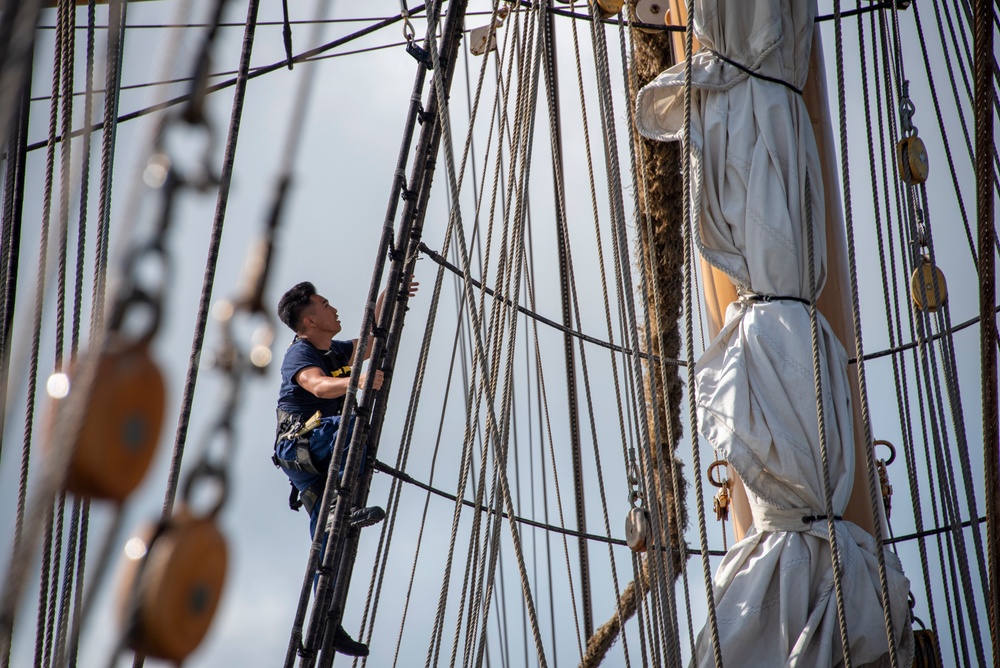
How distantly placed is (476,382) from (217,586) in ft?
11.8

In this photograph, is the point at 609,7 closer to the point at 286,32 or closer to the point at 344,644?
the point at 286,32

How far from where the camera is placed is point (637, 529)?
3252 millimetres

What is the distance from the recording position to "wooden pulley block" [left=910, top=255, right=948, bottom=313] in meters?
3.71

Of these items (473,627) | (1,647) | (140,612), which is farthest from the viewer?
(473,627)

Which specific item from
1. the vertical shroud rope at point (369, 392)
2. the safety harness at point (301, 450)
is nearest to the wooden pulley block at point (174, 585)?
the vertical shroud rope at point (369, 392)

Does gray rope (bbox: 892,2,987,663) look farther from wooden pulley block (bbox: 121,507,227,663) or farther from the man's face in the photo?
wooden pulley block (bbox: 121,507,227,663)

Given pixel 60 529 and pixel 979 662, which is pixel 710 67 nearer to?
pixel 979 662

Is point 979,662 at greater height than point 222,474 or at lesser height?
lesser

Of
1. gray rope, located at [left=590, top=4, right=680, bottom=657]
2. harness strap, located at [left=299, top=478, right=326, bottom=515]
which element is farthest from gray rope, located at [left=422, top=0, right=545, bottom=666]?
harness strap, located at [left=299, top=478, right=326, bottom=515]

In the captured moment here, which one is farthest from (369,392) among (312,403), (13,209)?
(13,209)

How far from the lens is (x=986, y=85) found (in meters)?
2.65

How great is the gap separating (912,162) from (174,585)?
12.0 ft

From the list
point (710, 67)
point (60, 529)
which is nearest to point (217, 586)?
point (60, 529)

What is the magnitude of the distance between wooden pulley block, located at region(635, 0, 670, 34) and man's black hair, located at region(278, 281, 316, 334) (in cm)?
210
